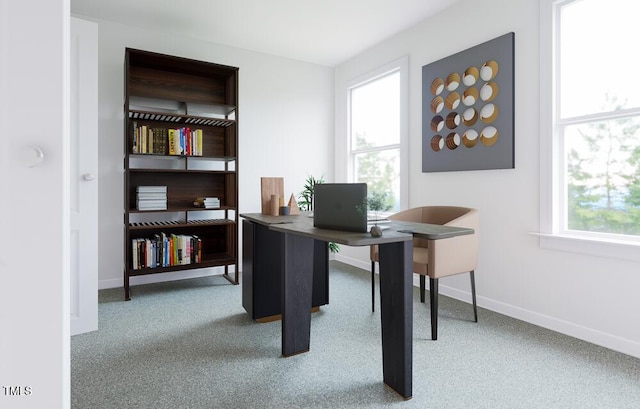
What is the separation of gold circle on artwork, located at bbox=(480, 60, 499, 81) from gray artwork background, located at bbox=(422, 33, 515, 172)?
3 centimetres

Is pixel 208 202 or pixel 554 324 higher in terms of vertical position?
pixel 208 202

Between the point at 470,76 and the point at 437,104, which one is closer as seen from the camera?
the point at 470,76

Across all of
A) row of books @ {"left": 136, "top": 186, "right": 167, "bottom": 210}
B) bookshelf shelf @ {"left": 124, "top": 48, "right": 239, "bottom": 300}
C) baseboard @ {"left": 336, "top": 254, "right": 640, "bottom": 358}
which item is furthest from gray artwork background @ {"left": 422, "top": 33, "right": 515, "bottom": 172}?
row of books @ {"left": 136, "top": 186, "right": 167, "bottom": 210}

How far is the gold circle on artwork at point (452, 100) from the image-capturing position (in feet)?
10.6

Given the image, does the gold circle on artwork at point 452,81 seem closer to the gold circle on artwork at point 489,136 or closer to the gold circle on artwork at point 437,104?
the gold circle on artwork at point 437,104

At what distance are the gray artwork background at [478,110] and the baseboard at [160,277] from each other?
2.62 meters

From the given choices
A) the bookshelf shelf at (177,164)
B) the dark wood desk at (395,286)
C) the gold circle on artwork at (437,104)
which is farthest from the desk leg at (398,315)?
the bookshelf shelf at (177,164)

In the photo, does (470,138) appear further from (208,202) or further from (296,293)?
(208,202)

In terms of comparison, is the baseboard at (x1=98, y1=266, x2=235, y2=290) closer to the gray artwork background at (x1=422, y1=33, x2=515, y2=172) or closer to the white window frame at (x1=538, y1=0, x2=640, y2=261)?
the gray artwork background at (x1=422, y1=33, x2=515, y2=172)

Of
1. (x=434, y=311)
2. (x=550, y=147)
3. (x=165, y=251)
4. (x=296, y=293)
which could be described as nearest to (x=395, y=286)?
(x=296, y=293)

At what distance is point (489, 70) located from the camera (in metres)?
2.99

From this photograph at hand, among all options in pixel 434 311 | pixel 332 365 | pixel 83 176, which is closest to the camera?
pixel 332 365

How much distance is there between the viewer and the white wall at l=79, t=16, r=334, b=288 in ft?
11.9

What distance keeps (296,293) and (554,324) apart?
6.24ft
